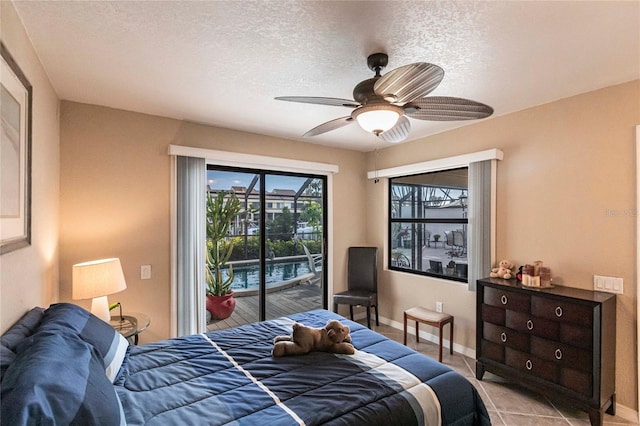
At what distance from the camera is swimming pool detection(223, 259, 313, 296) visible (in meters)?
3.71

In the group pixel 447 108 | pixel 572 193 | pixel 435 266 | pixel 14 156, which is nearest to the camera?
pixel 14 156

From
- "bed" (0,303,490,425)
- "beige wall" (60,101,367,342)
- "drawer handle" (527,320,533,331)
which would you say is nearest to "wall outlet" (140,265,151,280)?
"beige wall" (60,101,367,342)

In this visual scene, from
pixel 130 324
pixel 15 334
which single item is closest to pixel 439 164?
pixel 130 324

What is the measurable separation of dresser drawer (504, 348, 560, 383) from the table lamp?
127 inches

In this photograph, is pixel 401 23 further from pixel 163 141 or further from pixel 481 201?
pixel 163 141

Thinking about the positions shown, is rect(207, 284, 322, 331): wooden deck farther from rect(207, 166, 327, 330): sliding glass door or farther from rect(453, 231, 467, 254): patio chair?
rect(453, 231, 467, 254): patio chair

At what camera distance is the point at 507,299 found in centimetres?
265

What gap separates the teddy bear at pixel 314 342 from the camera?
196 cm

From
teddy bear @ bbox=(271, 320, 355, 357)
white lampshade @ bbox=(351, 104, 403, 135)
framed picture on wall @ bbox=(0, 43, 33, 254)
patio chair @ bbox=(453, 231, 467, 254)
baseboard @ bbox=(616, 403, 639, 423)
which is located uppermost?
white lampshade @ bbox=(351, 104, 403, 135)

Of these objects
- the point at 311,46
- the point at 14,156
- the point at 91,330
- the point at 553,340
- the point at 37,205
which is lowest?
the point at 553,340

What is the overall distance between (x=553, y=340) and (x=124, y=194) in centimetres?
380

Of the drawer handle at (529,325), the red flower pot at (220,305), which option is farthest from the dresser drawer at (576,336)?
the red flower pot at (220,305)

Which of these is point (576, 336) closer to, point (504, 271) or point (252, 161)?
point (504, 271)

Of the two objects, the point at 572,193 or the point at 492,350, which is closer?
the point at 572,193
